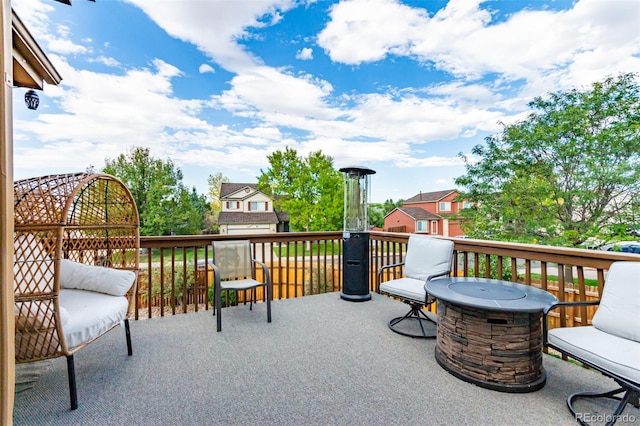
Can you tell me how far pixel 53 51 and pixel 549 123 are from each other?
35.7 feet

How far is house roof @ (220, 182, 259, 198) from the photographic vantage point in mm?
14627

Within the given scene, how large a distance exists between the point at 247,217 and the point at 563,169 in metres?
11.4

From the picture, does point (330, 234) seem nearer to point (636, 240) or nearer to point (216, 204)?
point (636, 240)

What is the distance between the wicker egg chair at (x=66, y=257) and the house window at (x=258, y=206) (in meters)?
10.7

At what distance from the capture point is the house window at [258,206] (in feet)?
44.7

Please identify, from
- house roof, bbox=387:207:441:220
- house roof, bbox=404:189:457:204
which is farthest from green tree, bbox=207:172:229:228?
house roof, bbox=404:189:457:204

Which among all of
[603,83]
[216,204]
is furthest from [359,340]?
[216,204]

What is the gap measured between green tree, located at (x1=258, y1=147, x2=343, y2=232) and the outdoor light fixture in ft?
31.4

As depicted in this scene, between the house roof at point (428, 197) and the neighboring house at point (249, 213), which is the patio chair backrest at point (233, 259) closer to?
the neighboring house at point (249, 213)

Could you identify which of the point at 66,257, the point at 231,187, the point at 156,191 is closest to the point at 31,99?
the point at 66,257

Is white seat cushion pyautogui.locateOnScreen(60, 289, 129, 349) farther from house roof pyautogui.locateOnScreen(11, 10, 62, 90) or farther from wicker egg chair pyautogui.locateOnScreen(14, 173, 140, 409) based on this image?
house roof pyautogui.locateOnScreen(11, 10, 62, 90)

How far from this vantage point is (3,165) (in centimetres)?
72

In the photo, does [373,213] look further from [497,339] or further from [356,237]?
[497,339]

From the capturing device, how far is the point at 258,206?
1366cm
